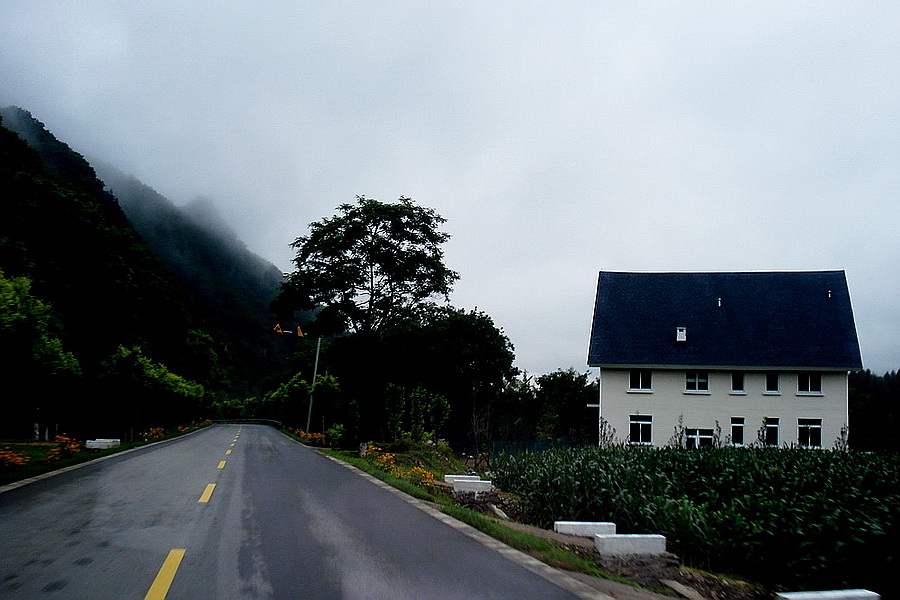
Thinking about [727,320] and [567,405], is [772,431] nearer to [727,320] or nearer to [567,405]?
[727,320]

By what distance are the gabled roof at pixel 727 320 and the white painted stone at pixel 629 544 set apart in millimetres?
30032

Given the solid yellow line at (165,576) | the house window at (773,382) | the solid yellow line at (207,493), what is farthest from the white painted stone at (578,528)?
the house window at (773,382)

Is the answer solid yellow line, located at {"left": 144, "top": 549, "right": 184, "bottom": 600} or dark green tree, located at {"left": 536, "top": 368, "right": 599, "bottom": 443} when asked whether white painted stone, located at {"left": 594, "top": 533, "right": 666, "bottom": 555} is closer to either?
solid yellow line, located at {"left": 144, "top": 549, "right": 184, "bottom": 600}

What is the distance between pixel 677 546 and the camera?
9867 mm

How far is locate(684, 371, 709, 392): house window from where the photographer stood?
122ft

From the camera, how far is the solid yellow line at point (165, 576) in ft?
18.0

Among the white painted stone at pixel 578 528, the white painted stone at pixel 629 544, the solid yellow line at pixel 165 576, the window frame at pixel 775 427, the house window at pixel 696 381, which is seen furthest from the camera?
the house window at pixel 696 381

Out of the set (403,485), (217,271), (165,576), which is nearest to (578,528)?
(403,485)

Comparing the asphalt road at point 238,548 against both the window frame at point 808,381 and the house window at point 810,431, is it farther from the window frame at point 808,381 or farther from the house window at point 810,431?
the window frame at point 808,381

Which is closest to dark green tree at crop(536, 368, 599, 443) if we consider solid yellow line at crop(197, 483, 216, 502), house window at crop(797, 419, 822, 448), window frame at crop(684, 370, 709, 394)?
window frame at crop(684, 370, 709, 394)

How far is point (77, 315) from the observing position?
4175 centimetres

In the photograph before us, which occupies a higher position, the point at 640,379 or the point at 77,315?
the point at 77,315

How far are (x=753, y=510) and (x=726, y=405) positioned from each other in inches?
1060

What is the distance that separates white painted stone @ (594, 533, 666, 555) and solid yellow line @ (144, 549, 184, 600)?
4518 mm
